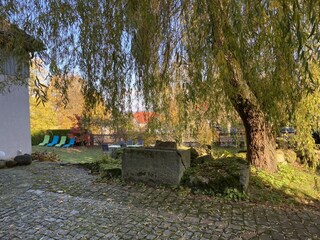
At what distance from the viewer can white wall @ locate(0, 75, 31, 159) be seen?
8164 millimetres

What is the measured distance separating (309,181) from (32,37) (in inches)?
243

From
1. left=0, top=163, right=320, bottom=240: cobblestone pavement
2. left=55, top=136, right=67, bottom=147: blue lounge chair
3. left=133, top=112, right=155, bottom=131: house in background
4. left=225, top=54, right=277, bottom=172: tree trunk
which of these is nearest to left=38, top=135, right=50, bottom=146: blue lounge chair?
left=55, top=136, right=67, bottom=147: blue lounge chair

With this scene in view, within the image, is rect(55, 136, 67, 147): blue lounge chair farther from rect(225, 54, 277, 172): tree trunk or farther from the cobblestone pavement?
rect(225, 54, 277, 172): tree trunk

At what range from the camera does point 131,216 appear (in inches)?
151

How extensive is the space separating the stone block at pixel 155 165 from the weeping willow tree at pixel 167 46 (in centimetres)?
208

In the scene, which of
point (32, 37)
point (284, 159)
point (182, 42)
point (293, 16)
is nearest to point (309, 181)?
point (284, 159)

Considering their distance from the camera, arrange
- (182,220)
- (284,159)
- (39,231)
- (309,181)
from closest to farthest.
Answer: (39,231)
(182,220)
(309,181)
(284,159)

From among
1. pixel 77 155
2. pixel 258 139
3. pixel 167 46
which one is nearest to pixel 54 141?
pixel 77 155

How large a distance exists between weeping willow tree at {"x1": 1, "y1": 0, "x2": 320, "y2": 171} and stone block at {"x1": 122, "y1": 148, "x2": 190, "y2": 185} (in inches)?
81.8

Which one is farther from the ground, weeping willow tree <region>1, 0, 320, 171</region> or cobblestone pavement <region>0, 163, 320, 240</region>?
weeping willow tree <region>1, 0, 320, 171</region>

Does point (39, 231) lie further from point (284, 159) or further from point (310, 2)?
point (284, 159)

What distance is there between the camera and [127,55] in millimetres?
2980

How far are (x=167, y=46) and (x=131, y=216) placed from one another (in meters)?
2.21

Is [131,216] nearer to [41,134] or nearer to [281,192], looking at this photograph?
[281,192]
